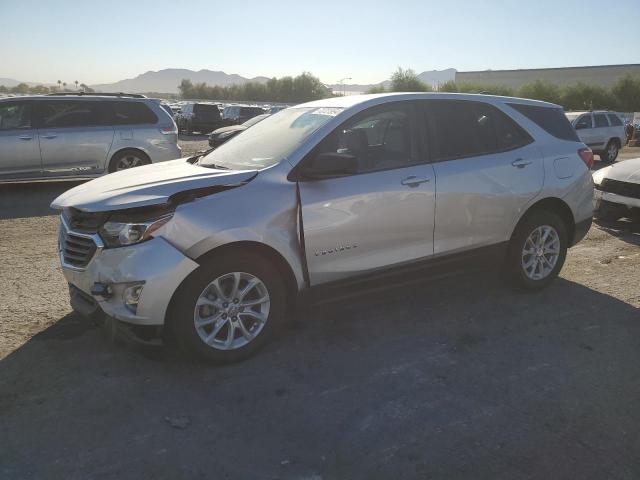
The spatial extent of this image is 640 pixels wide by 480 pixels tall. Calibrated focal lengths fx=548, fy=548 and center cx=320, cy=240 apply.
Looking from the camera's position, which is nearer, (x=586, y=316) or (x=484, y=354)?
(x=484, y=354)

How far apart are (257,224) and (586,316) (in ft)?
9.85

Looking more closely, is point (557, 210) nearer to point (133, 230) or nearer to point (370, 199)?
point (370, 199)

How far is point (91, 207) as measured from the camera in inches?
137

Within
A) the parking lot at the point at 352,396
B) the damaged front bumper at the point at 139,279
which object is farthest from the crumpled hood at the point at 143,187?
the parking lot at the point at 352,396

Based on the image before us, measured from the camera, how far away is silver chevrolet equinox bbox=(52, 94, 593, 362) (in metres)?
3.43

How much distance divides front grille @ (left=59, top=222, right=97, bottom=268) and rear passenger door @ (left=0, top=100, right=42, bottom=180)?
6.97m

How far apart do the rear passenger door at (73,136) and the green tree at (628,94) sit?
6040 cm

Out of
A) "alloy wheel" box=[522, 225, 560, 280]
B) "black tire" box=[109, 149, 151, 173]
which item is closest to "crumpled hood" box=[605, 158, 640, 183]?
"alloy wheel" box=[522, 225, 560, 280]

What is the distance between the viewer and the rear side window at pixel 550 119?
5.18 meters

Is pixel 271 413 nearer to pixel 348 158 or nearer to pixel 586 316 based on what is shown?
pixel 348 158

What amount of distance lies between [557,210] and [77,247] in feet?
13.8

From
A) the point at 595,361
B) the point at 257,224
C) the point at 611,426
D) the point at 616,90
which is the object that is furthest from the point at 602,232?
the point at 616,90

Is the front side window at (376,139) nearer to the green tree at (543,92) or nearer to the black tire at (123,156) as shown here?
the black tire at (123,156)

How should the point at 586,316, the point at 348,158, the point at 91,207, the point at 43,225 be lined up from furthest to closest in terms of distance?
1. the point at 43,225
2. the point at 586,316
3. the point at 348,158
4. the point at 91,207
